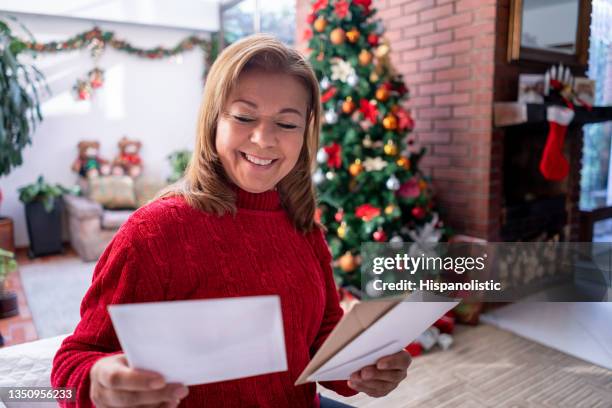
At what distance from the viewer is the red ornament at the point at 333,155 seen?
2.79 m

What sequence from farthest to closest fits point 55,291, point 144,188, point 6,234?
point 144,188
point 6,234
point 55,291

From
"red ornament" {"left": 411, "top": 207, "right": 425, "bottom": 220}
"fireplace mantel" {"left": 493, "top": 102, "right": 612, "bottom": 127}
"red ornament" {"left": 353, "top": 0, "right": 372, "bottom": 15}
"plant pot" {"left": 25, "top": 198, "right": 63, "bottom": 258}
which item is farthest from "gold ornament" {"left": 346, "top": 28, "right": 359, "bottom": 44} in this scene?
"plant pot" {"left": 25, "top": 198, "right": 63, "bottom": 258}

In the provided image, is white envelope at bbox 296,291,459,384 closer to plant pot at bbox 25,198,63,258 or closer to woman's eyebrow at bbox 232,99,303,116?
woman's eyebrow at bbox 232,99,303,116

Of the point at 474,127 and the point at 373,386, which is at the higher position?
the point at 474,127

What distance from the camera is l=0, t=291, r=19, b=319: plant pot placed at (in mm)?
2996

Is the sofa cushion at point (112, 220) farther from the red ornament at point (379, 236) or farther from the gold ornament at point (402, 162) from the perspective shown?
the gold ornament at point (402, 162)

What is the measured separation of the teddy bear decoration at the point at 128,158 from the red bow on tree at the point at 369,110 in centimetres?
348

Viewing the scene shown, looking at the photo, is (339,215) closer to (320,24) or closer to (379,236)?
(379,236)

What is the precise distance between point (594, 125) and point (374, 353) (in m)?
3.51

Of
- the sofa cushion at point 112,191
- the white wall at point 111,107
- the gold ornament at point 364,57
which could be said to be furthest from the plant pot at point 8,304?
the gold ornament at point 364,57

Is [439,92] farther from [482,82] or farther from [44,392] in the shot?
[44,392]

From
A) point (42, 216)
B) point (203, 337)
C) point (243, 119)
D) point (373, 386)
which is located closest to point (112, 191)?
point (42, 216)

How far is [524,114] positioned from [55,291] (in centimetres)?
353

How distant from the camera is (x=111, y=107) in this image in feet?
17.5
